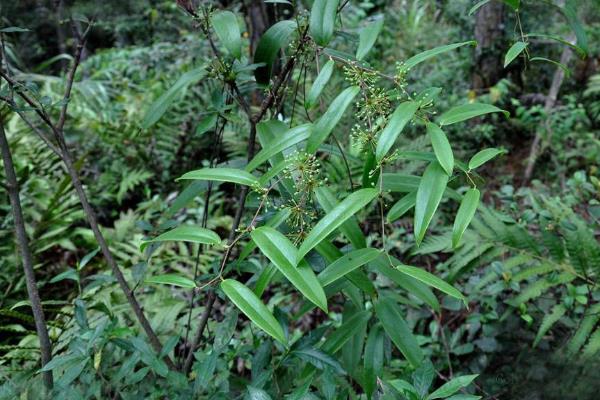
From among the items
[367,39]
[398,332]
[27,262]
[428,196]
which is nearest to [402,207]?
[428,196]

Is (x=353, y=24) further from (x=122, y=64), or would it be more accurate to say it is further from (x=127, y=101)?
(x=122, y=64)

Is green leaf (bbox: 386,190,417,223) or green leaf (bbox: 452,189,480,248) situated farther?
green leaf (bbox: 386,190,417,223)

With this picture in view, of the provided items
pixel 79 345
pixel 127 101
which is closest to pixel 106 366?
pixel 79 345

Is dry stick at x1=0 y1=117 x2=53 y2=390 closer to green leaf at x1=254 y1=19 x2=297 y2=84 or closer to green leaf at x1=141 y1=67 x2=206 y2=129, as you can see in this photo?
green leaf at x1=141 y1=67 x2=206 y2=129

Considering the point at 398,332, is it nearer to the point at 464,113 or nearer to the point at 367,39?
the point at 464,113

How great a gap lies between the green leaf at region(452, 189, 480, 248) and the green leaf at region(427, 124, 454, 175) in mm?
67

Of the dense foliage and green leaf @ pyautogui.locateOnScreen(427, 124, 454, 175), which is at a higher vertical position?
green leaf @ pyautogui.locateOnScreen(427, 124, 454, 175)

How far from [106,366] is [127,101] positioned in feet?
11.4

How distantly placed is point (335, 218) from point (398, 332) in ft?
1.02

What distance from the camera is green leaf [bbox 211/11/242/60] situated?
0.98 m

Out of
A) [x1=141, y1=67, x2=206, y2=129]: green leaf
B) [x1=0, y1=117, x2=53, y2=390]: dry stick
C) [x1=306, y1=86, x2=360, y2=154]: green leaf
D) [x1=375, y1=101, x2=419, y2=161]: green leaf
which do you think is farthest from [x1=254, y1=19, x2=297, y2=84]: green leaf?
[x1=0, y1=117, x2=53, y2=390]: dry stick

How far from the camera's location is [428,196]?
77 centimetres

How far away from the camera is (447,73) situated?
13.1 ft

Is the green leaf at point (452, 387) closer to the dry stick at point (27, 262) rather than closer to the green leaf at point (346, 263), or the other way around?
the green leaf at point (346, 263)
